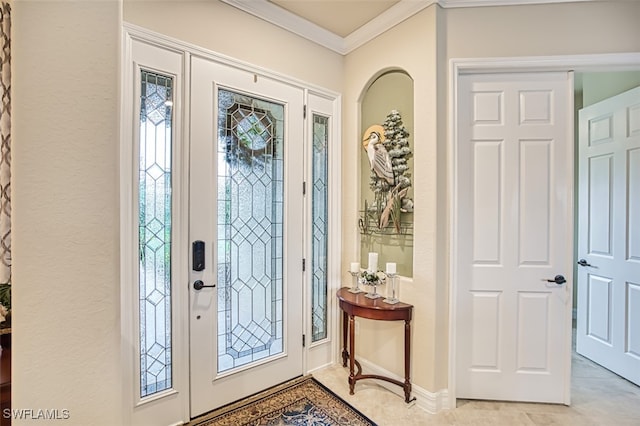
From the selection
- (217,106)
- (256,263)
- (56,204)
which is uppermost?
(217,106)

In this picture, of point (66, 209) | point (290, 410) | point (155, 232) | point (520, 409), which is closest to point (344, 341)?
point (290, 410)

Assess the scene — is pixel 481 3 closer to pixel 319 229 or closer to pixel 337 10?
pixel 337 10

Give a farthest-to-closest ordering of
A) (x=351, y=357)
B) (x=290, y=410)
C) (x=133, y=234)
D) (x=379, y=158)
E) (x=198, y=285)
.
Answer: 1. (x=379, y=158)
2. (x=351, y=357)
3. (x=290, y=410)
4. (x=198, y=285)
5. (x=133, y=234)

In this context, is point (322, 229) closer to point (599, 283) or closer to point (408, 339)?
point (408, 339)

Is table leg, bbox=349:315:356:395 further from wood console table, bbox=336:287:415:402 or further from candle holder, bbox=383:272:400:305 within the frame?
candle holder, bbox=383:272:400:305

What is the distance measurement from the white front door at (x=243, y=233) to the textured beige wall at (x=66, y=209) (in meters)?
1.16

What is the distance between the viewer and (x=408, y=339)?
2221 mm

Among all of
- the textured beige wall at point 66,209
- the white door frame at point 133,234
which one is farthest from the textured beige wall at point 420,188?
the textured beige wall at point 66,209

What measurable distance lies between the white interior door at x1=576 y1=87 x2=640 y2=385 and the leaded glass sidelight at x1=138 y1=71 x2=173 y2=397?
345 cm

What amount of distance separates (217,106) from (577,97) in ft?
14.9

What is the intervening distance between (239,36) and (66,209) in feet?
6.21

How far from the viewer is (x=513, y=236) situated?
7.27 ft

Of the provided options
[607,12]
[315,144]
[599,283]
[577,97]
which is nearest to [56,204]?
[315,144]

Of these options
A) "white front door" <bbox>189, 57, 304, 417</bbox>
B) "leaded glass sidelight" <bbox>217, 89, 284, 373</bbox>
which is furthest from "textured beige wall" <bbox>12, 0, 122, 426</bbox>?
"leaded glass sidelight" <bbox>217, 89, 284, 373</bbox>
